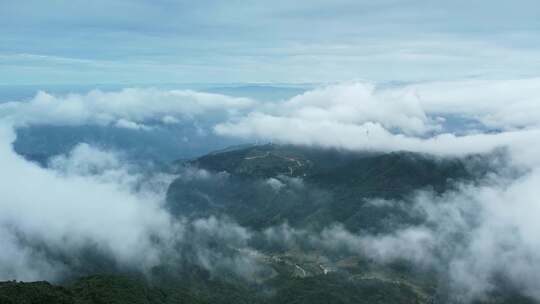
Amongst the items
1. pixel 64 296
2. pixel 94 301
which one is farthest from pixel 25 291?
pixel 94 301

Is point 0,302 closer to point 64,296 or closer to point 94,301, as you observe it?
point 64,296

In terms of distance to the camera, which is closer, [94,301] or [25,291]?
[25,291]

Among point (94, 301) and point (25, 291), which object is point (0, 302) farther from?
point (94, 301)

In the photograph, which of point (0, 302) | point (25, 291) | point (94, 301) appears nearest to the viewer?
point (0, 302)

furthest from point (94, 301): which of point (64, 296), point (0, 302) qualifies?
point (0, 302)

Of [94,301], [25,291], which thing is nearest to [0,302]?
[25,291]

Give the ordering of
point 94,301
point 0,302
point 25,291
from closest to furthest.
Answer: point 0,302 → point 25,291 → point 94,301
